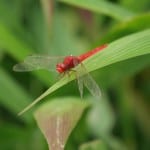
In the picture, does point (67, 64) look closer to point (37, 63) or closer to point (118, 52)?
point (37, 63)

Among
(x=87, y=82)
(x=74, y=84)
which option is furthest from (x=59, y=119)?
(x=74, y=84)

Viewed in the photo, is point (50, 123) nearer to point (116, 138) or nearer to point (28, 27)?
point (116, 138)

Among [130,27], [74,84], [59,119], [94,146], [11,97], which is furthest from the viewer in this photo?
[11,97]

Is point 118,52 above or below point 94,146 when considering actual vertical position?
above

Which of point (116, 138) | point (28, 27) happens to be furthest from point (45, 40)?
point (116, 138)

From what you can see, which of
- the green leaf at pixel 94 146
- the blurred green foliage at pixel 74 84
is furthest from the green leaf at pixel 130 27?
the green leaf at pixel 94 146

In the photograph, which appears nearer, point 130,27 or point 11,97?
point 130,27
